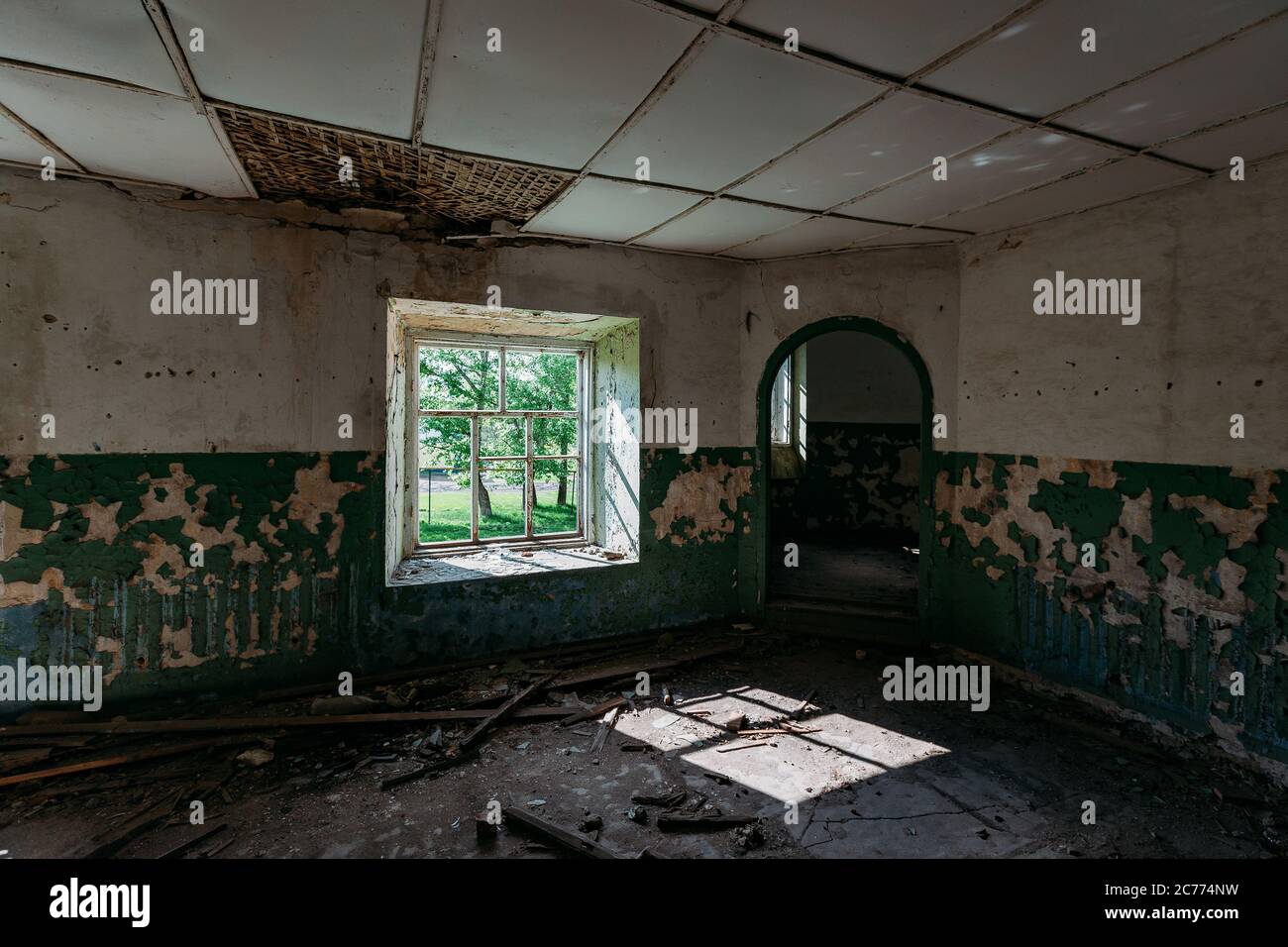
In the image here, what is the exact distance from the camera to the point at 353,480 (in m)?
3.80

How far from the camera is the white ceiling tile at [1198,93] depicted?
6.58 feet

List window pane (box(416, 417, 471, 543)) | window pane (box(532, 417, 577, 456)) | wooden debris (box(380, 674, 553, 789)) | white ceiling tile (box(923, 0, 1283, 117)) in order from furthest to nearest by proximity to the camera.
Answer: window pane (box(532, 417, 577, 456)), window pane (box(416, 417, 471, 543)), wooden debris (box(380, 674, 553, 789)), white ceiling tile (box(923, 0, 1283, 117))

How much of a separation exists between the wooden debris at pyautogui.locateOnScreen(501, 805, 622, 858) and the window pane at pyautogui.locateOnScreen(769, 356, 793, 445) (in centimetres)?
679

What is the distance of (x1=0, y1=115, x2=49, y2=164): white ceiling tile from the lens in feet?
8.58

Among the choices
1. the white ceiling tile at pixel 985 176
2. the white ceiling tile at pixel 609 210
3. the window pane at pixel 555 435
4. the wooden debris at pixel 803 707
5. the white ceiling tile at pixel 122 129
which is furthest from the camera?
the window pane at pixel 555 435

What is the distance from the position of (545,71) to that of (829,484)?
21.8ft

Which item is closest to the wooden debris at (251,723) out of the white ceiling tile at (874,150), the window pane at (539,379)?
the window pane at (539,379)

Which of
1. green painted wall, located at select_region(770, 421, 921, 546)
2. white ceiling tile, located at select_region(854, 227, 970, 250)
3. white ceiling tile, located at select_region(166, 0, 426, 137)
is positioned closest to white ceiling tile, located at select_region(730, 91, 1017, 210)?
white ceiling tile, located at select_region(854, 227, 970, 250)

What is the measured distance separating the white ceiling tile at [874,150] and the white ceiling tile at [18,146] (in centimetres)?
327

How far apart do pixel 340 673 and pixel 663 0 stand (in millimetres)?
3782

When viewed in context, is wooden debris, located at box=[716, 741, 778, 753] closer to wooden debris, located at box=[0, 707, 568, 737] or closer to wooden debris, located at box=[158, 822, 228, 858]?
wooden debris, located at box=[0, 707, 568, 737]

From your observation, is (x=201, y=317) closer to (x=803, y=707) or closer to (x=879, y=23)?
(x=879, y=23)

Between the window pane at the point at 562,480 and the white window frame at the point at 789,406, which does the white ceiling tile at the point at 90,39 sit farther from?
the white window frame at the point at 789,406

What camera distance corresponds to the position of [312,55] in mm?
2074
